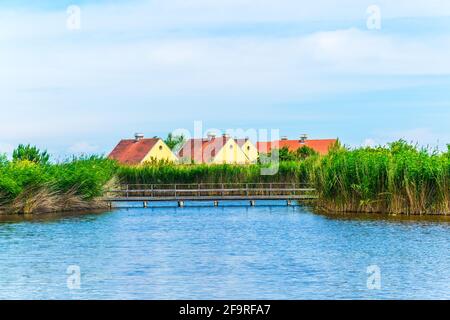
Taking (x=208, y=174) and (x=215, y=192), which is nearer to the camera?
(x=215, y=192)

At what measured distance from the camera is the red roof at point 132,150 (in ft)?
204

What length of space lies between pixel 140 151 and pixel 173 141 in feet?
60.6

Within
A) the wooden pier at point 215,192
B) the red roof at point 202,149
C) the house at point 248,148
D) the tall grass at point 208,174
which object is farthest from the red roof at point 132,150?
the wooden pier at point 215,192

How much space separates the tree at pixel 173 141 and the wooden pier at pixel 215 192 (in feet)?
108

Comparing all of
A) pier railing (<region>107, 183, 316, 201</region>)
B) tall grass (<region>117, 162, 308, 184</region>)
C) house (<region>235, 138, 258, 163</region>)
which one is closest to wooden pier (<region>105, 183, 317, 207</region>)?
pier railing (<region>107, 183, 316, 201</region>)

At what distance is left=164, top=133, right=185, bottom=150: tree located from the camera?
258ft

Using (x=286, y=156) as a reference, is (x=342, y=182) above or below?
below

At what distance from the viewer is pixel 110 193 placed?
39938mm

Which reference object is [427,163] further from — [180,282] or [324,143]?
[324,143]

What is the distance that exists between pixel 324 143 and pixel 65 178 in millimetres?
43751

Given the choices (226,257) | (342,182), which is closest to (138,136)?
(342,182)

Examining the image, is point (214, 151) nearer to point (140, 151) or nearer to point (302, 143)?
point (140, 151)

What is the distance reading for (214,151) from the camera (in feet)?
213
